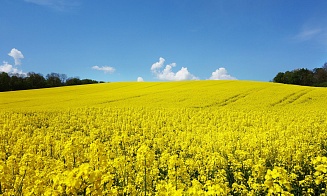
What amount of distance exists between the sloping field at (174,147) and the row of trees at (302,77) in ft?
145

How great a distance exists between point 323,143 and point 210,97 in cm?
1544

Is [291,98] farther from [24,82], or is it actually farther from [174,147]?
[24,82]

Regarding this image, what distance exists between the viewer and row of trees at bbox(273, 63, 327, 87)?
7094cm

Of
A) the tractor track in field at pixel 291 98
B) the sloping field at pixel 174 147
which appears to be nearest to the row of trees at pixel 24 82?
the sloping field at pixel 174 147

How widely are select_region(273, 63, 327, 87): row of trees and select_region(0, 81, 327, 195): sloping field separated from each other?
44.3 meters

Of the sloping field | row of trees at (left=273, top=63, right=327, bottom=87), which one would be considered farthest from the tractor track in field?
row of trees at (left=273, top=63, right=327, bottom=87)

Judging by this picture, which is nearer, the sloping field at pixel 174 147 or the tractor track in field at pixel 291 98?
the sloping field at pixel 174 147

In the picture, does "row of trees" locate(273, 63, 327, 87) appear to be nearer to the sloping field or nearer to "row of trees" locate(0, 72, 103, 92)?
the sloping field

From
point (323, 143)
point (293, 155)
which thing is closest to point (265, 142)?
point (293, 155)

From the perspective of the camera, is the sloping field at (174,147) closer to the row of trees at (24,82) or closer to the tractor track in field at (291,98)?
the tractor track in field at (291,98)

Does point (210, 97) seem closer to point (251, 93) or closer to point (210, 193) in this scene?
point (251, 93)

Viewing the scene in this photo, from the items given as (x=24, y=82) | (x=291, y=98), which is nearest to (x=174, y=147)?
(x=291, y=98)

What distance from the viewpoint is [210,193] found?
3.63 meters

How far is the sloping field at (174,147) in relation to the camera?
473 cm
